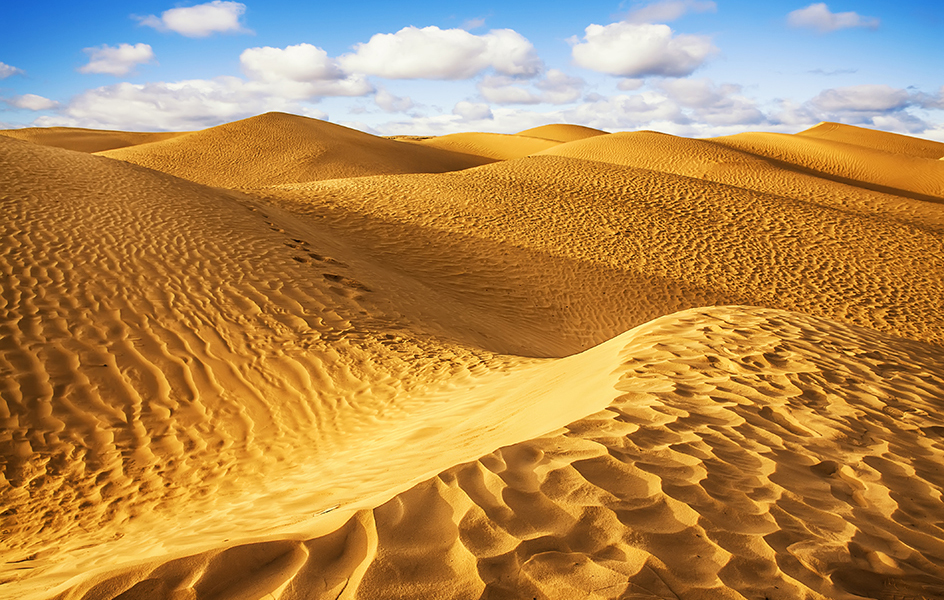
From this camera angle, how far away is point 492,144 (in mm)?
48531

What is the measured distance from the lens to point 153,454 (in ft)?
16.9

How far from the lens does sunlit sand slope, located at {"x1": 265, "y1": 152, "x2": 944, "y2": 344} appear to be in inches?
500

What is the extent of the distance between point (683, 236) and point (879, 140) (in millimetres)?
40003

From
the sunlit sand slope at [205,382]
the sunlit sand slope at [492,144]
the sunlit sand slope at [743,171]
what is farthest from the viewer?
the sunlit sand slope at [492,144]

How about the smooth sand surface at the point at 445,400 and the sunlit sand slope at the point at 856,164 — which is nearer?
the smooth sand surface at the point at 445,400

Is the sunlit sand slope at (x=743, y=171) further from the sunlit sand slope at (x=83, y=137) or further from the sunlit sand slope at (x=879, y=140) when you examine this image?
the sunlit sand slope at (x=83, y=137)

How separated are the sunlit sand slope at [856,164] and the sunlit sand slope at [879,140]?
8.31 m

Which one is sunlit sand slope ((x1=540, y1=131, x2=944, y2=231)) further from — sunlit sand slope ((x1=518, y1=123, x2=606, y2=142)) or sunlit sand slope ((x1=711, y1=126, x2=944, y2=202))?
sunlit sand slope ((x1=518, y1=123, x2=606, y2=142))

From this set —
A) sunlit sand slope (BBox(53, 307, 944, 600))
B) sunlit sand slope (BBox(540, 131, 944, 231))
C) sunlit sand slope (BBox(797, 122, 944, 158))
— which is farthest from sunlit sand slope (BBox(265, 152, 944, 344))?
sunlit sand slope (BBox(797, 122, 944, 158))

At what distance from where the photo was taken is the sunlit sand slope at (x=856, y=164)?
96.2 ft

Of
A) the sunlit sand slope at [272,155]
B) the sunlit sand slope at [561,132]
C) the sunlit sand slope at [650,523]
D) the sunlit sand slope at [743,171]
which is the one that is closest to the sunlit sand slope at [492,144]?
the sunlit sand slope at [561,132]

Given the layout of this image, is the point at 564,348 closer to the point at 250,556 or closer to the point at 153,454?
the point at 153,454

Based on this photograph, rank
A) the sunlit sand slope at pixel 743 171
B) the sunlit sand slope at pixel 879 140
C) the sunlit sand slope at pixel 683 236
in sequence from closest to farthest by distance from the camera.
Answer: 1. the sunlit sand slope at pixel 683 236
2. the sunlit sand slope at pixel 743 171
3. the sunlit sand slope at pixel 879 140

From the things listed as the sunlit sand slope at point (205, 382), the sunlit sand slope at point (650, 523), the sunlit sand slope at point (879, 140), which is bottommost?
the sunlit sand slope at point (205, 382)
